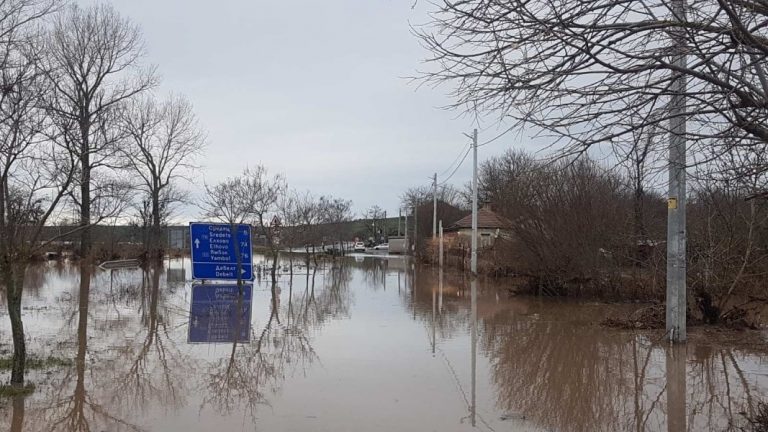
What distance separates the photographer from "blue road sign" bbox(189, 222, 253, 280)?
23.0m

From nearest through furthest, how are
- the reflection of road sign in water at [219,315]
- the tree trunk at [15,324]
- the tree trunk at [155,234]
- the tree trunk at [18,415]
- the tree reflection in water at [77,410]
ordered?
the tree trunk at [18,415]
the tree reflection in water at [77,410]
the tree trunk at [15,324]
the reflection of road sign in water at [219,315]
the tree trunk at [155,234]

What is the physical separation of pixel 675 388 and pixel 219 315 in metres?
9.93

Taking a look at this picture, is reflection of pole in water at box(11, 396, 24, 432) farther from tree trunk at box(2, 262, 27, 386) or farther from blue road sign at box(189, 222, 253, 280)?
blue road sign at box(189, 222, 253, 280)

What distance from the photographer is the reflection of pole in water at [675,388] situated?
621 centimetres

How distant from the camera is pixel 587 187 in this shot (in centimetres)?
1852

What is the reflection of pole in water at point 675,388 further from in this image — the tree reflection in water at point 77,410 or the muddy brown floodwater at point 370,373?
the tree reflection in water at point 77,410

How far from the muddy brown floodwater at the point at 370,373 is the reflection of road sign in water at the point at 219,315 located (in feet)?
0.21

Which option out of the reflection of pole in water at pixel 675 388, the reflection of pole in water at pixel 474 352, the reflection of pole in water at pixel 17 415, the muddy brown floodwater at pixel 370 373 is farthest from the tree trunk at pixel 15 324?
the reflection of pole in water at pixel 675 388

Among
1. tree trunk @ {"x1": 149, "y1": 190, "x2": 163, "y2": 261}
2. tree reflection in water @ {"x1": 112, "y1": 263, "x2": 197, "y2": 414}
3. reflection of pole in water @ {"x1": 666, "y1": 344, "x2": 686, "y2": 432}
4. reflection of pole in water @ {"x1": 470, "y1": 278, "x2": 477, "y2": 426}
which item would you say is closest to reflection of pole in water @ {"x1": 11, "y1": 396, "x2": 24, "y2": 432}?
tree reflection in water @ {"x1": 112, "y1": 263, "x2": 197, "y2": 414}

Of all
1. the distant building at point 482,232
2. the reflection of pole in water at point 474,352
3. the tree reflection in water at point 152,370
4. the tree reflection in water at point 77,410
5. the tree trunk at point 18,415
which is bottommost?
the reflection of pole in water at point 474,352

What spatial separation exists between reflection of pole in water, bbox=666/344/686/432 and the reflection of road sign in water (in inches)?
265

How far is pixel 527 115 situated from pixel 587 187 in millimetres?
14200

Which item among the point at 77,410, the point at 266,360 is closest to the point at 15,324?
the point at 77,410

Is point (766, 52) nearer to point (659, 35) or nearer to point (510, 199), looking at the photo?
point (659, 35)
